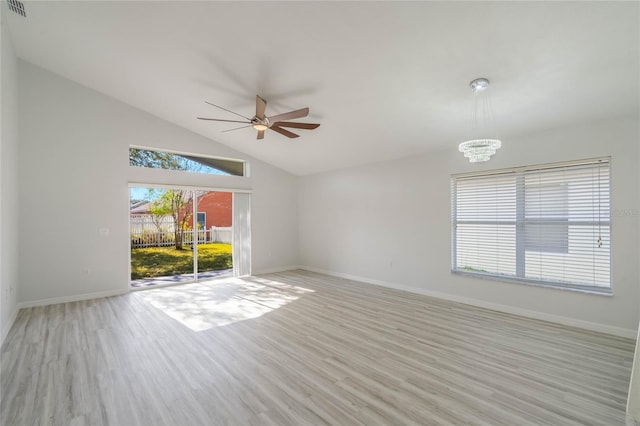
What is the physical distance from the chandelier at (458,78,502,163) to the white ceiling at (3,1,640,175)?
0.36 feet

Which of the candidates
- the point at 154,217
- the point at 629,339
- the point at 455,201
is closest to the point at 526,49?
the point at 455,201

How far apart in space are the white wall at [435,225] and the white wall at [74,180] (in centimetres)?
352

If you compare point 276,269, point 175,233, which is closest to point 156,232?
point 175,233

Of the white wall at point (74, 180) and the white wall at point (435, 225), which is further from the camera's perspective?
the white wall at point (74, 180)

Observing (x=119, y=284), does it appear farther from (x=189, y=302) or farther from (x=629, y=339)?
(x=629, y=339)

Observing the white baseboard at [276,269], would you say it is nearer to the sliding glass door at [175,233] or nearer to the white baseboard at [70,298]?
the sliding glass door at [175,233]

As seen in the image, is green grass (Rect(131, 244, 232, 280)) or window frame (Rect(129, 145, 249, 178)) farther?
green grass (Rect(131, 244, 232, 280))

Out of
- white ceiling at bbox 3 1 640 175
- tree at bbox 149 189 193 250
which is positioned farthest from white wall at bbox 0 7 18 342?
tree at bbox 149 189 193 250

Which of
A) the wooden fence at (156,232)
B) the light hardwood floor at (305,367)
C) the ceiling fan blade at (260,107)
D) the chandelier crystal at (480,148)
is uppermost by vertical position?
the ceiling fan blade at (260,107)

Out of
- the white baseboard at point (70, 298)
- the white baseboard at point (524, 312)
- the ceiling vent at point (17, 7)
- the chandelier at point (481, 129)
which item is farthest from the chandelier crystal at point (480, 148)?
the white baseboard at point (70, 298)

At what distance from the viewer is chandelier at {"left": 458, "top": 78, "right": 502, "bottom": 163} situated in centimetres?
293

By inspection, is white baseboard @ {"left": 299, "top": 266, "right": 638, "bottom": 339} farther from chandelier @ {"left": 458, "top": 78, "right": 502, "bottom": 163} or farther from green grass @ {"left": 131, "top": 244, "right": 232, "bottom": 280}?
green grass @ {"left": 131, "top": 244, "right": 232, "bottom": 280}

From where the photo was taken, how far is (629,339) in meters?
3.43

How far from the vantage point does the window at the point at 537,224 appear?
376 cm
